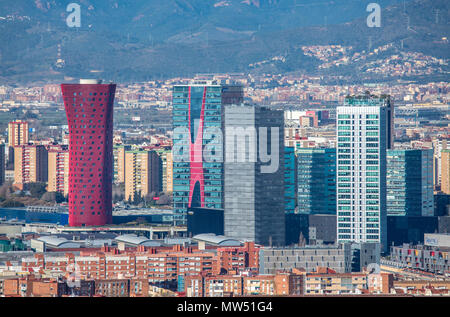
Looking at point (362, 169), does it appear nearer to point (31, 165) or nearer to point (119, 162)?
point (119, 162)

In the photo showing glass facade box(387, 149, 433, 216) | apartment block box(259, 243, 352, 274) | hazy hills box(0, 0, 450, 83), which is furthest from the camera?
hazy hills box(0, 0, 450, 83)

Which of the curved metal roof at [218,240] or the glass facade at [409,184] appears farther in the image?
the glass facade at [409,184]

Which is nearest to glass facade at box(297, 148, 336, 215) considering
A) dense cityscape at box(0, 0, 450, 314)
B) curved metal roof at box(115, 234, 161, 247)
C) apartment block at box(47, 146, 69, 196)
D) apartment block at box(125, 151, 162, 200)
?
dense cityscape at box(0, 0, 450, 314)

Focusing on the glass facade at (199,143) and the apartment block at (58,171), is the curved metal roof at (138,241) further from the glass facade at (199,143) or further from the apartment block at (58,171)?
the apartment block at (58,171)

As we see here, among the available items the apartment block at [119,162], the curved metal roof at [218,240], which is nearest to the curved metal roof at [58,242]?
the curved metal roof at [218,240]

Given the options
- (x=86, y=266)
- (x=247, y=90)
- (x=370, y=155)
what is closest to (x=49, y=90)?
(x=247, y=90)

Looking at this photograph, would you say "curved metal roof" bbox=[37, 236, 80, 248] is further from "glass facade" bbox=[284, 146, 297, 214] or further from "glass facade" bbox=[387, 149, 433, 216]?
"glass facade" bbox=[387, 149, 433, 216]
